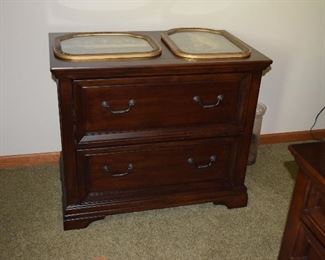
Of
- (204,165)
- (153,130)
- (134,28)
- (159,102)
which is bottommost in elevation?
(204,165)

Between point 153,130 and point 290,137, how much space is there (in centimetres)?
121

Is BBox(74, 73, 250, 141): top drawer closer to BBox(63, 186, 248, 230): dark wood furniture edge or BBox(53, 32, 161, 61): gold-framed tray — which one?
BBox(53, 32, 161, 61): gold-framed tray

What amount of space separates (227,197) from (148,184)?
1.28 feet

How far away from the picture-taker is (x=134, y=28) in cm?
187

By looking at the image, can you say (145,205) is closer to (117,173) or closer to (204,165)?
(117,173)

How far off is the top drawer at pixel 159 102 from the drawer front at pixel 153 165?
0.33ft

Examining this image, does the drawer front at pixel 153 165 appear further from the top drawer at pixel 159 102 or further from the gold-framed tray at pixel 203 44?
the gold-framed tray at pixel 203 44

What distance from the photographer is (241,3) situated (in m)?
1.95

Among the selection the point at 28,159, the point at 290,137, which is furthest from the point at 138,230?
the point at 290,137

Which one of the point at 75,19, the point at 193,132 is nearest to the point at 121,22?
the point at 75,19

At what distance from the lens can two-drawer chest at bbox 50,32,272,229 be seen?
1440 mm

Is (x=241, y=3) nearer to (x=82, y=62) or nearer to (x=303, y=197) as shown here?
(x=82, y=62)

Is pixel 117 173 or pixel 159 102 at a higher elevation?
pixel 159 102

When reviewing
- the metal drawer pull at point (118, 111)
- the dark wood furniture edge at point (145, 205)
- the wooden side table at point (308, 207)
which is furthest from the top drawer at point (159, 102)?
the wooden side table at point (308, 207)
